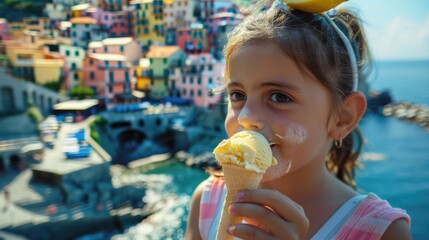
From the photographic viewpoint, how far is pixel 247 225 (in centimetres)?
97

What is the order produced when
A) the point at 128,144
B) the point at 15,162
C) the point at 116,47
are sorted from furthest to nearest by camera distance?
1. the point at 116,47
2. the point at 128,144
3. the point at 15,162

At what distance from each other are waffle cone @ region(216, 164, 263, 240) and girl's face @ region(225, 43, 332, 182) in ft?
0.57

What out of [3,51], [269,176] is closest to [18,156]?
[3,51]

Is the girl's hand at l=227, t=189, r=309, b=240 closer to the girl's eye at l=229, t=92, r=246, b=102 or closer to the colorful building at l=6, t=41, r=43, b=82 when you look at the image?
the girl's eye at l=229, t=92, r=246, b=102

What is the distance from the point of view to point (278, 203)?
960 millimetres

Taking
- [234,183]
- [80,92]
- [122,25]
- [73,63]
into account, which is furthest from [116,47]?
[234,183]

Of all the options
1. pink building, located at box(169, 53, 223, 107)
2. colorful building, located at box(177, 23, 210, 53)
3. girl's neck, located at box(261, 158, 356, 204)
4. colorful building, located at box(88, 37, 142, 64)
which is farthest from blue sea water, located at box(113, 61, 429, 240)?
colorful building, located at box(177, 23, 210, 53)

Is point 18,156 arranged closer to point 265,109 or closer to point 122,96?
point 122,96

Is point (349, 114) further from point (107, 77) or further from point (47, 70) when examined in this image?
point (107, 77)

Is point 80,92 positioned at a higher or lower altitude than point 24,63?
lower

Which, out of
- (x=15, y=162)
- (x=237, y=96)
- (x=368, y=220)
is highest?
(x=237, y=96)

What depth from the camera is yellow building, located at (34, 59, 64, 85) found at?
1909 cm

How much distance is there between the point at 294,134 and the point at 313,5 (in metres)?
0.47

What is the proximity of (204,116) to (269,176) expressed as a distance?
2317 cm
